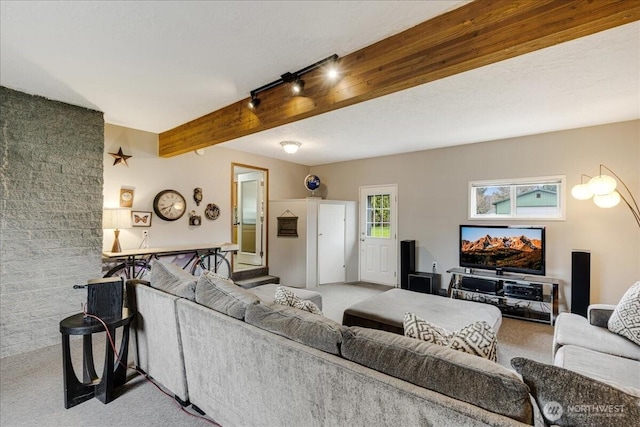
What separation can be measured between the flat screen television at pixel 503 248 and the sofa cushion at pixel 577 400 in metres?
3.75

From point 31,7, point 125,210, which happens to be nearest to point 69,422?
point 125,210

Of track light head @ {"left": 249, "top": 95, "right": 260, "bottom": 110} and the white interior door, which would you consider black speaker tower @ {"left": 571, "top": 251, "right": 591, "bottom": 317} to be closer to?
the white interior door

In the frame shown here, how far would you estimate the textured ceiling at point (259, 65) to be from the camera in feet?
5.63

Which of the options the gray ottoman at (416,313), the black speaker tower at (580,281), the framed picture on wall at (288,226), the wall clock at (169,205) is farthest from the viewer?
the framed picture on wall at (288,226)

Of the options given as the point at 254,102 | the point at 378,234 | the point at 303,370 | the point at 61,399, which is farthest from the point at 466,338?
the point at 378,234

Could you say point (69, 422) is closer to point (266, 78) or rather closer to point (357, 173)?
point (266, 78)

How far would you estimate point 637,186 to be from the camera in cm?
355

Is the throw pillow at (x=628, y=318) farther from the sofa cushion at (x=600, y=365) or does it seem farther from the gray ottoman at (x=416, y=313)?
the gray ottoman at (x=416, y=313)

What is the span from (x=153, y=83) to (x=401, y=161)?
13.9ft

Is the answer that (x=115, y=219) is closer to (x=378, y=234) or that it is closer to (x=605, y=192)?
(x=378, y=234)

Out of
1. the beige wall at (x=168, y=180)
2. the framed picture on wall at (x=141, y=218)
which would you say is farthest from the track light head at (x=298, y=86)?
the framed picture on wall at (x=141, y=218)

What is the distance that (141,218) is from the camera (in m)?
4.06

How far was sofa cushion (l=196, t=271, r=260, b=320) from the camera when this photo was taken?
5.64ft

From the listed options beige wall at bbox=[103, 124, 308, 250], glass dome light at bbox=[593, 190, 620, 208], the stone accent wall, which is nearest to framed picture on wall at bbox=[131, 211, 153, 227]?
beige wall at bbox=[103, 124, 308, 250]
